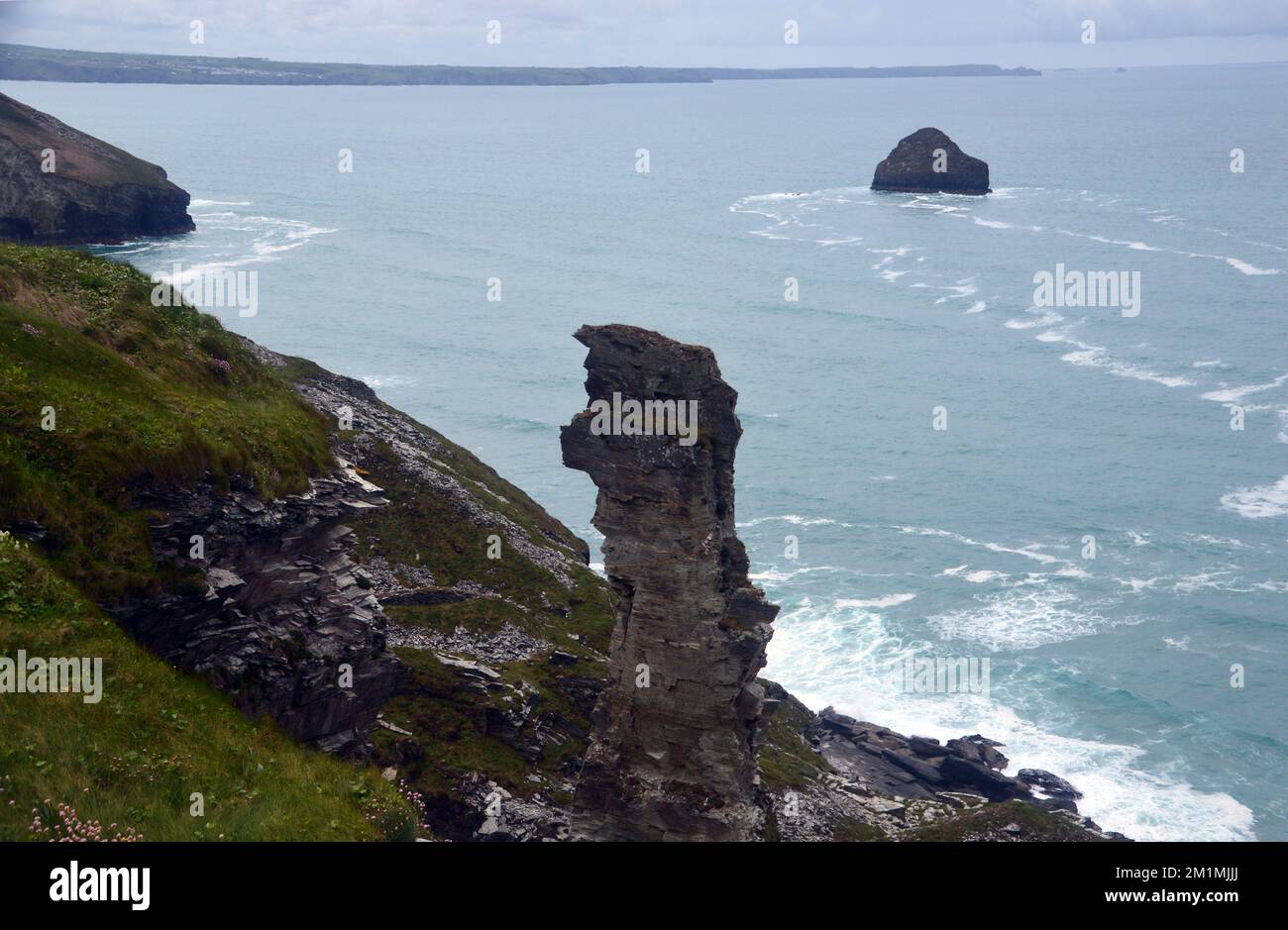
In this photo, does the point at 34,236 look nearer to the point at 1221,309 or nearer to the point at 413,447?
the point at 413,447

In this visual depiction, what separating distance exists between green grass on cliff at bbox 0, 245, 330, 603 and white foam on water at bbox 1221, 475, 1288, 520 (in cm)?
6709

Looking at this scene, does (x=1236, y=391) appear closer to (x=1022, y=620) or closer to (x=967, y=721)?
(x=1022, y=620)

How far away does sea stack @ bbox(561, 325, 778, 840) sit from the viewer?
30406 mm

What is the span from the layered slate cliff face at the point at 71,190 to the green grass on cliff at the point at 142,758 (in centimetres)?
11979

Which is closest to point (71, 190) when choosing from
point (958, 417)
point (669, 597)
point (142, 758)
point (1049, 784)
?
point (958, 417)

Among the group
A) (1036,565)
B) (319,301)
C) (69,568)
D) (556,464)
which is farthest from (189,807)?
(319,301)

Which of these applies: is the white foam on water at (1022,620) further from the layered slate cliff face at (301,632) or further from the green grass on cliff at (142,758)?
the green grass on cliff at (142,758)

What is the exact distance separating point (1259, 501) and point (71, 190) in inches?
5062

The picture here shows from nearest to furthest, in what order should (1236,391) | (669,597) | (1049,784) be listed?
(669,597), (1049,784), (1236,391)

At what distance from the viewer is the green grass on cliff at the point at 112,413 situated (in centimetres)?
2552

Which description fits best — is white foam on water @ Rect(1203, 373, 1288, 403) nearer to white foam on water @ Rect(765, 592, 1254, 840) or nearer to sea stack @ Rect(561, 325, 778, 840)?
white foam on water @ Rect(765, 592, 1254, 840)

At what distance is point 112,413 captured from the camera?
2786cm

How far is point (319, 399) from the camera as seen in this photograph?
61.4m

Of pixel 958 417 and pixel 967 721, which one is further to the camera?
pixel 958 417
